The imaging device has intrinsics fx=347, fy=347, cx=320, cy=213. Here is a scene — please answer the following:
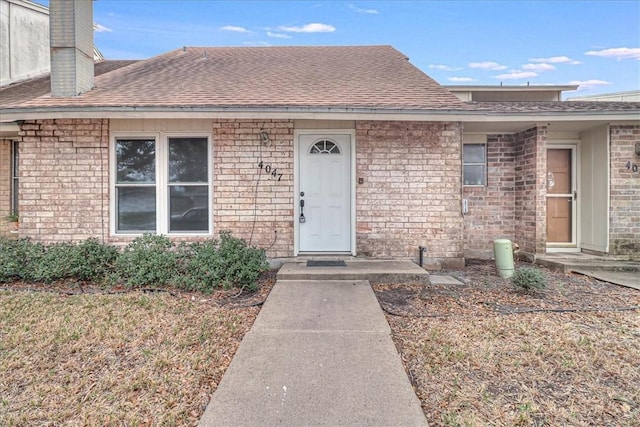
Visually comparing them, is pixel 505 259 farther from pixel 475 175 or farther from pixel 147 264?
pixel 147 264

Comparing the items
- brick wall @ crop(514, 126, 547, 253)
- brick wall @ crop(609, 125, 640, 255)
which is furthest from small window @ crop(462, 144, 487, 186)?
brick wall @ crop(609, 125, 640, 255)

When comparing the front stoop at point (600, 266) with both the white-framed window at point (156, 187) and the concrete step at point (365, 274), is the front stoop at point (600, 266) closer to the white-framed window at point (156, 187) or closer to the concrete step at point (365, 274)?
the concrete step at point (365, 274)

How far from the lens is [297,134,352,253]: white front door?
638cm

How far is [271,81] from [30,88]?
230 inches

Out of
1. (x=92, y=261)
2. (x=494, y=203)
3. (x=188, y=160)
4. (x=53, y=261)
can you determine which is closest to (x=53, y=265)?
(x=53, y=261)

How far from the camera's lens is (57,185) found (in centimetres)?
611

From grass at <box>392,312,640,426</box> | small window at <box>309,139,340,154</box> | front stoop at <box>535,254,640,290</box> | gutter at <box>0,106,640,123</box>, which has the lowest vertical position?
grass at <box>392,312,640,426</box>

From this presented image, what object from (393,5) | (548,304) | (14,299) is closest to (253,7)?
(393,5)

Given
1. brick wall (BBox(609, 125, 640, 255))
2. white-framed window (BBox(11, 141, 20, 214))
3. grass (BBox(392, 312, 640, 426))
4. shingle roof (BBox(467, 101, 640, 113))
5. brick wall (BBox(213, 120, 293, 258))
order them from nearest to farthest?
grass (BBox(392, 312, 640, 426)), brick wall (BBox(213, 120, 293, 258)), shingle roof (BBox(467, 101, 640, 113)), brick wall (BBox(609, 125, 640, 255)), white-framed window (BBox(11, 141, 20, 214))

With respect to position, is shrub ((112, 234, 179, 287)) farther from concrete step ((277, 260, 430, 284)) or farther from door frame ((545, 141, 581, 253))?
door frame ((545, 141, 581, 253))

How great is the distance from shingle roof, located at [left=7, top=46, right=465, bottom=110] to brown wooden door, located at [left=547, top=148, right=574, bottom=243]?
3.10 metres

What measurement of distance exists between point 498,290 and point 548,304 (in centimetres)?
71

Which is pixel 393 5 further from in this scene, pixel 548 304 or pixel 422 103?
pixel 548 304

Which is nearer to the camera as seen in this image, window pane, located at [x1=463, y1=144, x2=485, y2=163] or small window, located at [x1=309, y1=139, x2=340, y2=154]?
small window, located at [x1=309, y1=139, x2=340, y2=154]
